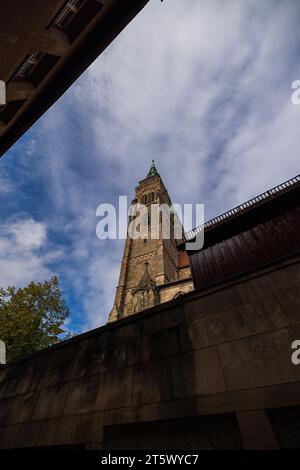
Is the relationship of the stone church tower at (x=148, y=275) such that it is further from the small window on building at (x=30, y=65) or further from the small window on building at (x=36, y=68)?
the small window on building at (x=30, y=65)

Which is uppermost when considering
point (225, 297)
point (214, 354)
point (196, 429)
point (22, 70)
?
point (22, 70)

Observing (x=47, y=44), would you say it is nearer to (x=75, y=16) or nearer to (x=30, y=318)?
(x=75, y=16)

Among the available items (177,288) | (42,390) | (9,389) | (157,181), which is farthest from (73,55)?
(157,181)

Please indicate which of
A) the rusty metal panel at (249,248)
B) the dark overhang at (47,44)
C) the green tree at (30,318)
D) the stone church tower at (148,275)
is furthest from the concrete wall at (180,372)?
the stone church tower at (148,275)

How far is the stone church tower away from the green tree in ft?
22.3

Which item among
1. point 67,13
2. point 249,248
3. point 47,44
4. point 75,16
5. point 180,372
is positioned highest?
point 75,16

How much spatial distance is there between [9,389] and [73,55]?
39.2 ft

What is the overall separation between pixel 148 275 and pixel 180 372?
25401mm

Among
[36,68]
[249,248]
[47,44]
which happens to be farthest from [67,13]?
[249,248]

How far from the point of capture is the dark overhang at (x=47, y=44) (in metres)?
6.05

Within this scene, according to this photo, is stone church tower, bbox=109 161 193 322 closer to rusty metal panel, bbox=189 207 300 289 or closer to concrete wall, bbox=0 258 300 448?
rusty metal panel, bbox=189 207 300 289

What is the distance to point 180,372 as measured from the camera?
181 inches

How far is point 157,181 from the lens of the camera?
5044 centimetres

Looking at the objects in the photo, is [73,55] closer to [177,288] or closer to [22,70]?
[22,70]
